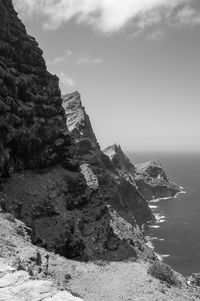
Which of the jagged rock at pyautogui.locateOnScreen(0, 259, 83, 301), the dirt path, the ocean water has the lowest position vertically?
the ocean water

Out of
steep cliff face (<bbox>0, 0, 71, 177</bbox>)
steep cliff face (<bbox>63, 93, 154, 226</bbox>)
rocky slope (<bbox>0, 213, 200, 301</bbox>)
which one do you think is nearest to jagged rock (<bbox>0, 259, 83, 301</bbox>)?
rocky slope (<bbox>0, 213, 200, 301</bbox>)

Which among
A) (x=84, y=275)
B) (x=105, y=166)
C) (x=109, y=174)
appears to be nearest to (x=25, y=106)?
(x=84, y=275)

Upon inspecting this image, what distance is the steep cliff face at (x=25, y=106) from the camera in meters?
61.7

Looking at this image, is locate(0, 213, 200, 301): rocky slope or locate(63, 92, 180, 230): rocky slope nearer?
locate(0, 213, 200, 301): rocky slope

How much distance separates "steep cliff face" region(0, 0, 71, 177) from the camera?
202 feet

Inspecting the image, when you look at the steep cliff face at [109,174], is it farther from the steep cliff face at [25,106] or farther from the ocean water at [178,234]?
the steep cliff face at [25,106]

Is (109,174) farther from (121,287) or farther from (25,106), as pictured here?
(121,287)

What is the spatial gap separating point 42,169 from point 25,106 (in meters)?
11.1

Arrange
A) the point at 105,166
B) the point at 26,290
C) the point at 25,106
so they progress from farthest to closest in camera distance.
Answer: the point at 105,166 < the point at 25,106 < the point at 26,290

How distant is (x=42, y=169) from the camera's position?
2628 inches

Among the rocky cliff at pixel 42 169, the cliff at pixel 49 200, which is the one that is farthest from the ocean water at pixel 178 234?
the cliff at pixel 49 200

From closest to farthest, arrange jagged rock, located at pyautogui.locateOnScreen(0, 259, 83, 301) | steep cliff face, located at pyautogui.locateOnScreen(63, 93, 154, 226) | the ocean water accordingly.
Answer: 1. jagged rock, located at pyautogui.locateOnScreen(0, 259, 83, 301)
2. the ocean water
3. steep cliff face, located at pyautogui.locateOnScreen(63, 93, 154, 226)

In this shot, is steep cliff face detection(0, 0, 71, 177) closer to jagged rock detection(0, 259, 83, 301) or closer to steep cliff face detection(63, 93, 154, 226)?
steep cliff face detection(63, 93, 154, 226)

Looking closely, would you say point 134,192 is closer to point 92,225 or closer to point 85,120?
point 85,120
